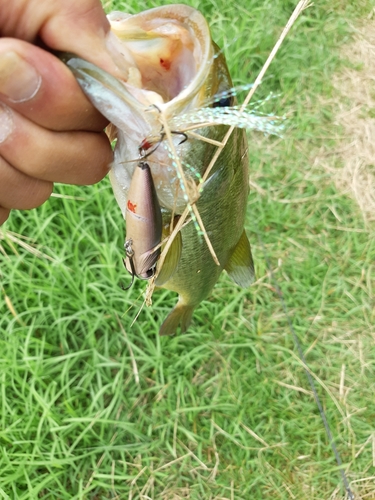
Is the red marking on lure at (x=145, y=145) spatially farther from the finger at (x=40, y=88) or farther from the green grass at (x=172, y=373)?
the green grass at (x=172, y=373)

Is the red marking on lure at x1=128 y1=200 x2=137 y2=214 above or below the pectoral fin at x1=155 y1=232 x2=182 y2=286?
above

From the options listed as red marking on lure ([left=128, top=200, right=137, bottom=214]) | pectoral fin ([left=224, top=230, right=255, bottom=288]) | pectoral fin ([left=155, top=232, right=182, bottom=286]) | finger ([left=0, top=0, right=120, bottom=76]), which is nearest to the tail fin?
pectoral fin ([left=224, top=230, right=255, bottom=288])

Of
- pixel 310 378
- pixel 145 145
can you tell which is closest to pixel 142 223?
pixel 145 145

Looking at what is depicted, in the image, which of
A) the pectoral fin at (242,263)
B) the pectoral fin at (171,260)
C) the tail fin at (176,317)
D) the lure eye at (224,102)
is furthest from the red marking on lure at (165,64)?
the tail fin at (176,317)

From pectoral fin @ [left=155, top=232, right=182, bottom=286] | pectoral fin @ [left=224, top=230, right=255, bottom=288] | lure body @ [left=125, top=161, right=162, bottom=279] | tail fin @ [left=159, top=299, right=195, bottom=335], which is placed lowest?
tail fin @ [left=159, top=299, right=195, bottom=335]

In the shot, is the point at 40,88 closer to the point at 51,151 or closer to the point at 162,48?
the point at 51,151

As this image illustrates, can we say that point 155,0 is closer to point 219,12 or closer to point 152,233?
point 219,12

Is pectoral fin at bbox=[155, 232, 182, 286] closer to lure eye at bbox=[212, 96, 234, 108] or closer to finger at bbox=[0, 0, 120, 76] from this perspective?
lure eye at bbox=[212, 96, 234, 108]

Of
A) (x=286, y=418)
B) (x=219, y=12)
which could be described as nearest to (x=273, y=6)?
(x=219, y=12)
